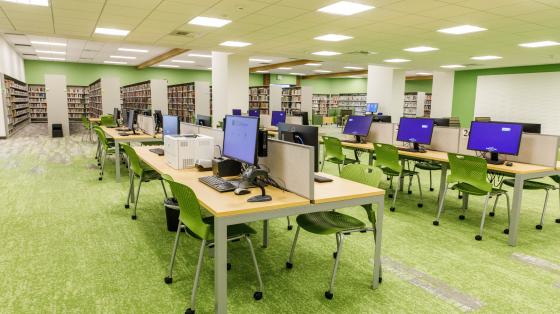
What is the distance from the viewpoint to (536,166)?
3863mm

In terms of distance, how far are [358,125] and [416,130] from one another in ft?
3.54

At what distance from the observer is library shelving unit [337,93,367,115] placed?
70.7 ft

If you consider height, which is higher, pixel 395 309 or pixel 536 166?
pixel 536 166

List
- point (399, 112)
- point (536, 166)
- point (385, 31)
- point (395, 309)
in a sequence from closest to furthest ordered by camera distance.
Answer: point (395, 309) < point (536, 166) < point (385, 31) < point (399, 112)

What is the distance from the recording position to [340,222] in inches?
107

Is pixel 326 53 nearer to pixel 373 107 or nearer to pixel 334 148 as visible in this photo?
pixel 373 107

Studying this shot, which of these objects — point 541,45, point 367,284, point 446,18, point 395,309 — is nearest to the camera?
point 395,309

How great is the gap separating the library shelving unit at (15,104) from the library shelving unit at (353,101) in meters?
16.2

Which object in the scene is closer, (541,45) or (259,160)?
(259,160)

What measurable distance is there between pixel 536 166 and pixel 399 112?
10.8 metres

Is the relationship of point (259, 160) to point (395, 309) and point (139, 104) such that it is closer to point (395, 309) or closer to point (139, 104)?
point (395, 309)

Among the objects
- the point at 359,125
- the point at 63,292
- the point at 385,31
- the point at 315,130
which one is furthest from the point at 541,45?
the point at 63,292

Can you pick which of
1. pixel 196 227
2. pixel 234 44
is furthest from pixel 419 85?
pixel 196 227

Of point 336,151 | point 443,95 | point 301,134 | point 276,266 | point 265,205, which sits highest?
point 443,95
